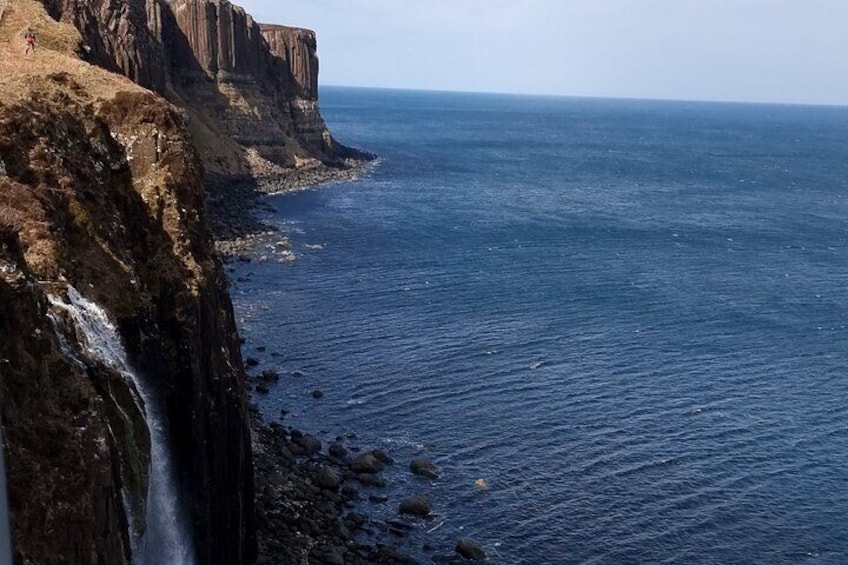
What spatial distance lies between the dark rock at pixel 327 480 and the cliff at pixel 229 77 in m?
→ 68.2

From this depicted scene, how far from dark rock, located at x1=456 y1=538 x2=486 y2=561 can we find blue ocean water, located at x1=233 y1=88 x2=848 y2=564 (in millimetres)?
546

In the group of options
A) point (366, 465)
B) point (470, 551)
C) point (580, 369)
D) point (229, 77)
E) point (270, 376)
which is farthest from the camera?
point (229, 77)

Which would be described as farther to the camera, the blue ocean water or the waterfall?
the blue ocean water

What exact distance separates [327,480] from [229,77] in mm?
101415

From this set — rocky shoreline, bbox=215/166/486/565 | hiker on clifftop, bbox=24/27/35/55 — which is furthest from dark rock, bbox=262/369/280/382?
hiker on clifftop, bbox=24/27/35/55

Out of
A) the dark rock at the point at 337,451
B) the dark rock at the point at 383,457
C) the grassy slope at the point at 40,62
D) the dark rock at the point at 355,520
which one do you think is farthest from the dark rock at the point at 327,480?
the grassy slope at the point at 40,62

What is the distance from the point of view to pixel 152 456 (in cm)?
2427

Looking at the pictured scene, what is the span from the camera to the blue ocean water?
39688 millimetres

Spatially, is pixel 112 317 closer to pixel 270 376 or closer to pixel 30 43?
pixel 30 43

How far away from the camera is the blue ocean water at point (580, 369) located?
39.7m

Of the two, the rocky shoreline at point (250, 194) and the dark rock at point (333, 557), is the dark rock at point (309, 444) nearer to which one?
the dark rock at point (333, 557)

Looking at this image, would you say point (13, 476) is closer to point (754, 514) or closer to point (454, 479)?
point (454, 479)

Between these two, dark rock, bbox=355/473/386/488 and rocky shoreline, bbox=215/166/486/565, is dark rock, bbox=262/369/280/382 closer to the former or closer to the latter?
rocky shoreline, bbox=215/166/486/565

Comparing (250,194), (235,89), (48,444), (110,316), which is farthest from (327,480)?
(235,89)
